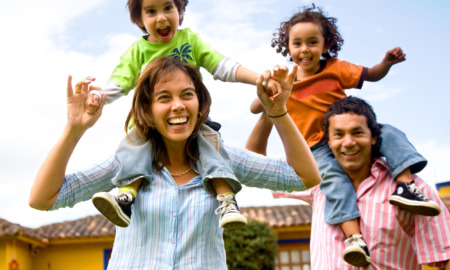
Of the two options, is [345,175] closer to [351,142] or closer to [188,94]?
[351,142]

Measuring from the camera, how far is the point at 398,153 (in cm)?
364

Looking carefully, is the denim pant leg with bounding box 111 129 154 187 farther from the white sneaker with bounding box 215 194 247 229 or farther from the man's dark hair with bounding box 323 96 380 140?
the man's dark hair with bounding box 323 96 380 140

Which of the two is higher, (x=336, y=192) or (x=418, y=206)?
(x=336, y=192)

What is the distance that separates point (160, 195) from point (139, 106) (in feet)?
1.49

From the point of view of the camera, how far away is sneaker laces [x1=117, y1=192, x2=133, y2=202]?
2694mm

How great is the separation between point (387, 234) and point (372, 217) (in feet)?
0.43

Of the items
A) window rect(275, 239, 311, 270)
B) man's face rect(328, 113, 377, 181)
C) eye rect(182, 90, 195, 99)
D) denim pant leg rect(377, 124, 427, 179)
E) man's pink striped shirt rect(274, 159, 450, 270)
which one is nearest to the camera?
eye rect(182, 90, 195, 99)

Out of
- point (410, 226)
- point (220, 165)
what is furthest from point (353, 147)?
point (220, 165)

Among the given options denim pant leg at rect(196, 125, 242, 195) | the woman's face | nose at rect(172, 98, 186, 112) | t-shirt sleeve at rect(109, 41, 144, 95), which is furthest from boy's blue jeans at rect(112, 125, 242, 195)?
t-shirt sleeve at rect(109, 41, 144, 95)

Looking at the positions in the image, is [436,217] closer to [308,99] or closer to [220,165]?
[308,99]

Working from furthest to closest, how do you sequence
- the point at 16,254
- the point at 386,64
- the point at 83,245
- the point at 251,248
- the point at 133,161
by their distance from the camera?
the point at 83,245 → the point at 16,254 → the point at 251,248 → the point at 386,64 → the point at 133,161

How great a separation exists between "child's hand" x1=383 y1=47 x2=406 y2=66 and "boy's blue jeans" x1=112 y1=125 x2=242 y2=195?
170 cm

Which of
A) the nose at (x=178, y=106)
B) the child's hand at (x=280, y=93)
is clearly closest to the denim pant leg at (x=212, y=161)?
the nose at (x=178, y=106)

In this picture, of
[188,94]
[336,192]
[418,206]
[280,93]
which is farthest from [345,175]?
[188,94]
